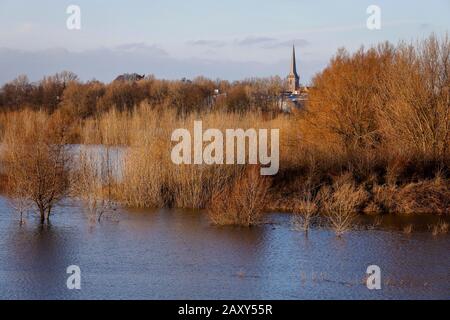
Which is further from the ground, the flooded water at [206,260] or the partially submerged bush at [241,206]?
the partially submerged bush at [241,206]

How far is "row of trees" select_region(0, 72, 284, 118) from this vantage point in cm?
3919

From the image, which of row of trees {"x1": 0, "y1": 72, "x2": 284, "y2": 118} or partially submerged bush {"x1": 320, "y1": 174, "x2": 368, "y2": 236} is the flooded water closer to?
partially submerged bush {"x1": 320, "y1": 174, "x2": 368, "y2": 236}

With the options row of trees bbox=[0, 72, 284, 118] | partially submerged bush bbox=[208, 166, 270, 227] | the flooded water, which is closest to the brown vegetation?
partially submerged bush bbox=[208, 166, 270, 227]

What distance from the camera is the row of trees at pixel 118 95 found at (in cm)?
3919

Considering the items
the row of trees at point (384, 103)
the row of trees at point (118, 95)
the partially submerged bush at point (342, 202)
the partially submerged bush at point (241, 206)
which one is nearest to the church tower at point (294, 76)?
the row of trees at point (118, 95)

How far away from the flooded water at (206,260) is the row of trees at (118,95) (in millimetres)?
22748

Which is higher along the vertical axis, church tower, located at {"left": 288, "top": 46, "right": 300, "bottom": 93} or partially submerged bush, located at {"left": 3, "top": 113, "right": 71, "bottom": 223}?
church tower, located at {"left": 288, "top": 46, "right": 300, "bottom": 93}

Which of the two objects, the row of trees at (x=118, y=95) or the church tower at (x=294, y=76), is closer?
the row of trees at (x=118, y=95)

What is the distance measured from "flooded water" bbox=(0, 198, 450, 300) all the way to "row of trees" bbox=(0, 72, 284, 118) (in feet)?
74.6

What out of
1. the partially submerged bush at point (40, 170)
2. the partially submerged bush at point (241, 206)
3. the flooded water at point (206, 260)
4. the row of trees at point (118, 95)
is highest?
the row of trees at point (118, 95)

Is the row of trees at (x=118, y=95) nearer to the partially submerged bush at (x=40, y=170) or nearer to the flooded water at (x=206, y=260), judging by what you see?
the partially submerged bush at (x=40, y=170)

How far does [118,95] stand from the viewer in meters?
43.7
